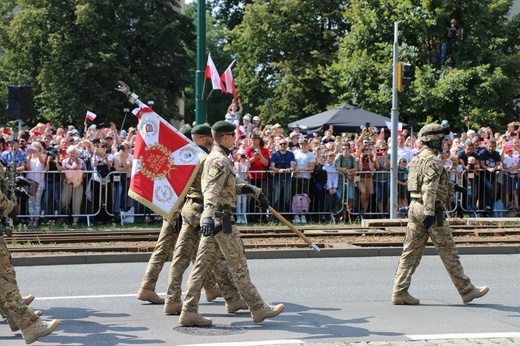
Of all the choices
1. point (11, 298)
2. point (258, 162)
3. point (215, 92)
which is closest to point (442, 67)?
point (258, 162)

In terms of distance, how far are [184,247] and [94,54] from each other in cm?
3620

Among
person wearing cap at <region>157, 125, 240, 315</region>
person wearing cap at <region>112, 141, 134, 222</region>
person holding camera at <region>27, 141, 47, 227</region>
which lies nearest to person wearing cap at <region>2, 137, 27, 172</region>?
person holding camera at <region>27, 141, 47, 227</region>

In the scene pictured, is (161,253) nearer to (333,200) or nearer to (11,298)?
A: (11,298)

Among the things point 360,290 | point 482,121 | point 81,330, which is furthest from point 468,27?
point 81,330

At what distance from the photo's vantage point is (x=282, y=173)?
17875mm

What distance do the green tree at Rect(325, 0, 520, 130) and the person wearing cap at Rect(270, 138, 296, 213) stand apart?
647 inches

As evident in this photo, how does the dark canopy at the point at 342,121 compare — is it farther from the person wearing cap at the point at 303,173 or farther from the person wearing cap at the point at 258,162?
the person wearing cap at the point at 258,162

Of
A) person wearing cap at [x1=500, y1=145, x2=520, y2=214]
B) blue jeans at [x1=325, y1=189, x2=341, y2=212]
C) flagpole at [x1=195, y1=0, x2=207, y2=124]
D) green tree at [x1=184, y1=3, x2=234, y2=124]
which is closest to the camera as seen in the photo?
flagpole at [x1=195, y1=0, x2=207, y2=124]

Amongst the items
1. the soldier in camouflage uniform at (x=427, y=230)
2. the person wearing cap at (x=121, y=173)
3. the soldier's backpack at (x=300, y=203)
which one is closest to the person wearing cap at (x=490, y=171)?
the soldier's backpack at (x=300, y=203)

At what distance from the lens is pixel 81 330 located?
26.8 feet

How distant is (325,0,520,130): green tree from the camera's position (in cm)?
3338

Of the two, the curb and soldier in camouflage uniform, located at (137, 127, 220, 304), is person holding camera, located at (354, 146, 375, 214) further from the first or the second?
soldier in camouflage uniform, located at (137, 127, 220, 304)

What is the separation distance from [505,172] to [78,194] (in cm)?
912

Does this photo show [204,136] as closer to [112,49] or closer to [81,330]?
[81,330]
